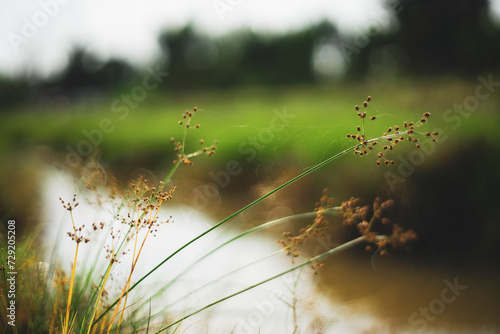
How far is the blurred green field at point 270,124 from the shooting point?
144cm

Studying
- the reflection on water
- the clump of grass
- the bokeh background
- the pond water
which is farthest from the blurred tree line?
the clump of grass

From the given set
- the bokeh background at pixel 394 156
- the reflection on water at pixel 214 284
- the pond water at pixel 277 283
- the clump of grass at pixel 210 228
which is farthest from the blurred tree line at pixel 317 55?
the clump of grass at pixel 210 228

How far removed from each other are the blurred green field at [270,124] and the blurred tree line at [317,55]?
704 mm

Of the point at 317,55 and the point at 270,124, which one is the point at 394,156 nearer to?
the point at 270,124

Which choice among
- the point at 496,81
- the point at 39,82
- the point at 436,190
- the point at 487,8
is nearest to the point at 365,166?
the point at 436,190

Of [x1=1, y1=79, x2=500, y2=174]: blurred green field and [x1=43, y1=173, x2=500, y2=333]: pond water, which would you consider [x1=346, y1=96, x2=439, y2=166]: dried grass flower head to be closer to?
[x1=1, y1=79, x2=500, y2=174]: blurred green field

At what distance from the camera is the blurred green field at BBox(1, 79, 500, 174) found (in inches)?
56.8

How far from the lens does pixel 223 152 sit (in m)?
6.38

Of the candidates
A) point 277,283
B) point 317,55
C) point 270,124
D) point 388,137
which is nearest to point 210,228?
point 388,137

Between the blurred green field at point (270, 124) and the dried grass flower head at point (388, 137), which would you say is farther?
the blurred green field at point (270, 124)

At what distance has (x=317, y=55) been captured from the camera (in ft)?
55.1

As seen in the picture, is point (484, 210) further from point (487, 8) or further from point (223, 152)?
point (487, 8)

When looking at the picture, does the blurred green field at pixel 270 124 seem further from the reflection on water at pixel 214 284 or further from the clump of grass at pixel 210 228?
the reflection on water at pixel 214 284

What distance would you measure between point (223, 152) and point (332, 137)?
17.4 ft
